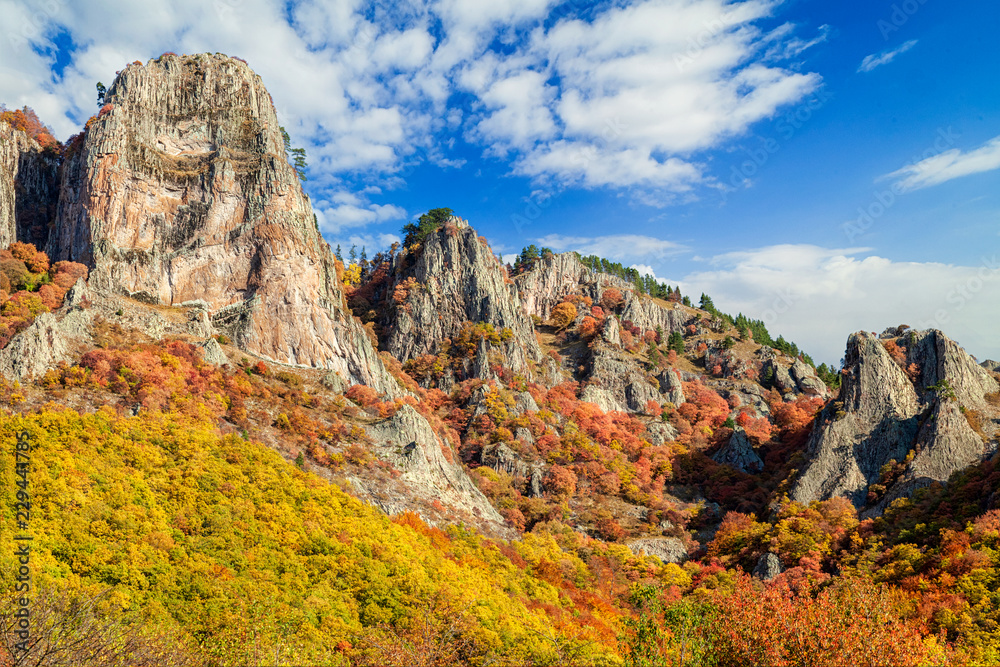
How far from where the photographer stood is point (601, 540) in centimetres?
6116

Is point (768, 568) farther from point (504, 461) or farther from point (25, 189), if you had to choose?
point (25, 189)

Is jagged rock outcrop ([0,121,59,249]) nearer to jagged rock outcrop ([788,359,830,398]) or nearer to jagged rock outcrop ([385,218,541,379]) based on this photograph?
jagged rock outcrop ([385,218,541,379])

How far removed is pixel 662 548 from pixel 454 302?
184ft

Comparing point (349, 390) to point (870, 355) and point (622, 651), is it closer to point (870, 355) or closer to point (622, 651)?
point (622, 651)

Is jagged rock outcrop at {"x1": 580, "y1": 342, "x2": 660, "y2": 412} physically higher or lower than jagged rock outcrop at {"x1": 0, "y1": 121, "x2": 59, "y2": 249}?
lower

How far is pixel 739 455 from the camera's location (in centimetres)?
7631

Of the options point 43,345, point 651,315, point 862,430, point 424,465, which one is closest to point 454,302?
point 424,465

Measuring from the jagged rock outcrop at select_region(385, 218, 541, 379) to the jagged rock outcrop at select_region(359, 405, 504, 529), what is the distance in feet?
99.4

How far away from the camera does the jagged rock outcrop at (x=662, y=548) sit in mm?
59906

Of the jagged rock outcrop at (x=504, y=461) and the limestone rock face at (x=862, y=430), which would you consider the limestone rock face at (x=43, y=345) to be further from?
the limestone rock face at (x=862, y=430)

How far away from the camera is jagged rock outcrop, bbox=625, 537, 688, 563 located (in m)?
59.9

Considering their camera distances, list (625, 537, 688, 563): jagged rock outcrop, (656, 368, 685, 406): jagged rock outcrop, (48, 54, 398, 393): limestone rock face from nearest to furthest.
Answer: (625, 537, 688, 563): jagged rock outcrop < (48, 54, 398, 393): limestone rock face < (656, 368, 685, 406): jagged rock outcrop

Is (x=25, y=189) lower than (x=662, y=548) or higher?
higher

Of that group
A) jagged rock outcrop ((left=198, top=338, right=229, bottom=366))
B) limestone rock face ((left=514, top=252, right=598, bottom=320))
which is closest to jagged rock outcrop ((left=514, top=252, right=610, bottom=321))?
limestone rock face ((left=514, top=252, right=598, bottom=320))
